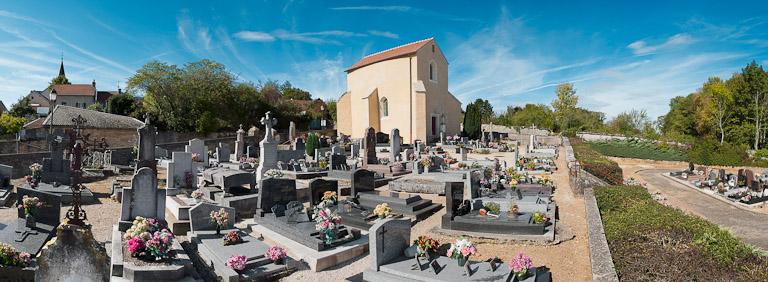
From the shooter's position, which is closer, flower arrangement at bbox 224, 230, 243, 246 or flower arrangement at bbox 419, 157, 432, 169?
flower arrangement at bbox 224, 230, 243, 246

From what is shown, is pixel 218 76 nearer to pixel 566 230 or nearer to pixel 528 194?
pixel 528 194

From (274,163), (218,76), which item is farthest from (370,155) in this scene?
(218,76)

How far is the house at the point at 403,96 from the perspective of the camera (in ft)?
126

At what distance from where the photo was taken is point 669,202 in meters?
15.9

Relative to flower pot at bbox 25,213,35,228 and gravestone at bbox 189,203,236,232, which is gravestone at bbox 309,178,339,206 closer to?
gravestone at bbox 189,203,236,232

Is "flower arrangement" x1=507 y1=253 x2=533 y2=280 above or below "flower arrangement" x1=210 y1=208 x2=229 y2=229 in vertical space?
below

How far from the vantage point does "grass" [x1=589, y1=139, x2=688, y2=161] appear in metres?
35.7

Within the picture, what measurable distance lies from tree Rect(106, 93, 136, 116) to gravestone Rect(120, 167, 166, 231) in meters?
38.4

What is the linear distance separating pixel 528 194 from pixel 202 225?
9.13 meters

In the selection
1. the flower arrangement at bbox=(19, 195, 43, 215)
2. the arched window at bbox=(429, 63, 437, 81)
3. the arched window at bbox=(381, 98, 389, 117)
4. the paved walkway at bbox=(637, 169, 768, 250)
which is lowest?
the paved walkway at bbox=(637, 169, 768, 250)

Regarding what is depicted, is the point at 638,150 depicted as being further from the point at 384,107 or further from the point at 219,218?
the point at 219,218

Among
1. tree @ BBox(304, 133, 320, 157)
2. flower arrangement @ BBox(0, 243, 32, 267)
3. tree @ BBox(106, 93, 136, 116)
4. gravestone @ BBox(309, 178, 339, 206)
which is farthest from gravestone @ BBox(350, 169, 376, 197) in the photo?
tree @ BBox(106, 93, 136, 116)

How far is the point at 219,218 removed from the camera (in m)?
8.06

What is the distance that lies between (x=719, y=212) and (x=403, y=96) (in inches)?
1076
